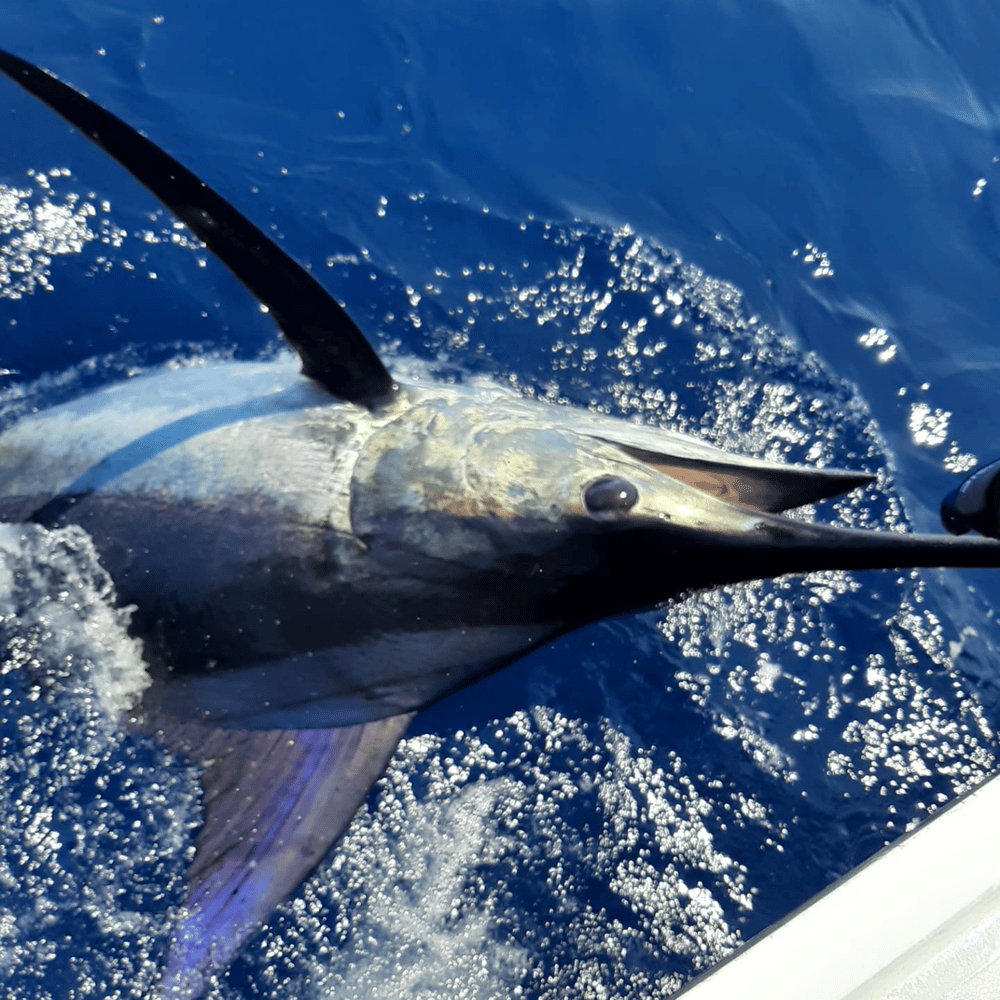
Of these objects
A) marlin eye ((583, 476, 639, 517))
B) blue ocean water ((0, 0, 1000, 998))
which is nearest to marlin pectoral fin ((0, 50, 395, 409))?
marlin eye ((583, 476, 639, 517))

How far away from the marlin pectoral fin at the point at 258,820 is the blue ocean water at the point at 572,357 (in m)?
0.55

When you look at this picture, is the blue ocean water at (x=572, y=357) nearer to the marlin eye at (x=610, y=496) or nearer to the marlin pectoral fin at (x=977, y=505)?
the marlin pectoral fin at (x=977, y=505)

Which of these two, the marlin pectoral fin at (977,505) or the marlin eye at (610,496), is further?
the marlin pectoral fin at (977,505)

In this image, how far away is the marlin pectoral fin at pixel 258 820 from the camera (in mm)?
2457

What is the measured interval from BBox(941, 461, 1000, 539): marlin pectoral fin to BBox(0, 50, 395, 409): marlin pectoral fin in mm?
1974

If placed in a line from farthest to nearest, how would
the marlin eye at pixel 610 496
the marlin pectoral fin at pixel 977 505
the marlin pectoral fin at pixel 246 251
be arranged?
the marlin pectoral fin at pixel 977 505 < the marlin pectoral fin at pixel 246 251 < the marlin eye at pixel 610 496

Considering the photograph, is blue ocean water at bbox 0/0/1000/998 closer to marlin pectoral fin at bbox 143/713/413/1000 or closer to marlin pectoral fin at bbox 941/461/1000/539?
marlin pectoral fin at bbox 143/713/413/1000

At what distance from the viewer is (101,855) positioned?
3148mm

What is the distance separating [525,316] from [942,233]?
9.17ft

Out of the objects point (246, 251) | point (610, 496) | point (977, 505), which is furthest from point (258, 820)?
point (977, 505)

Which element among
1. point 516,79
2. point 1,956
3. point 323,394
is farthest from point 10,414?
point 516,79

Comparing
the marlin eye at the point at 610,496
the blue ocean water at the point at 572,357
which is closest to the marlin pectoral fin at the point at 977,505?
the blue ocean water at the point at 572,357

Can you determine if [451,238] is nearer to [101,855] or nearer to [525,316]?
[525,316]

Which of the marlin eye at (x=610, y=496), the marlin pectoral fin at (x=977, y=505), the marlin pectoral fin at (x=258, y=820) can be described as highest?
the marlin pectoral fin at (x=977, y=505)
